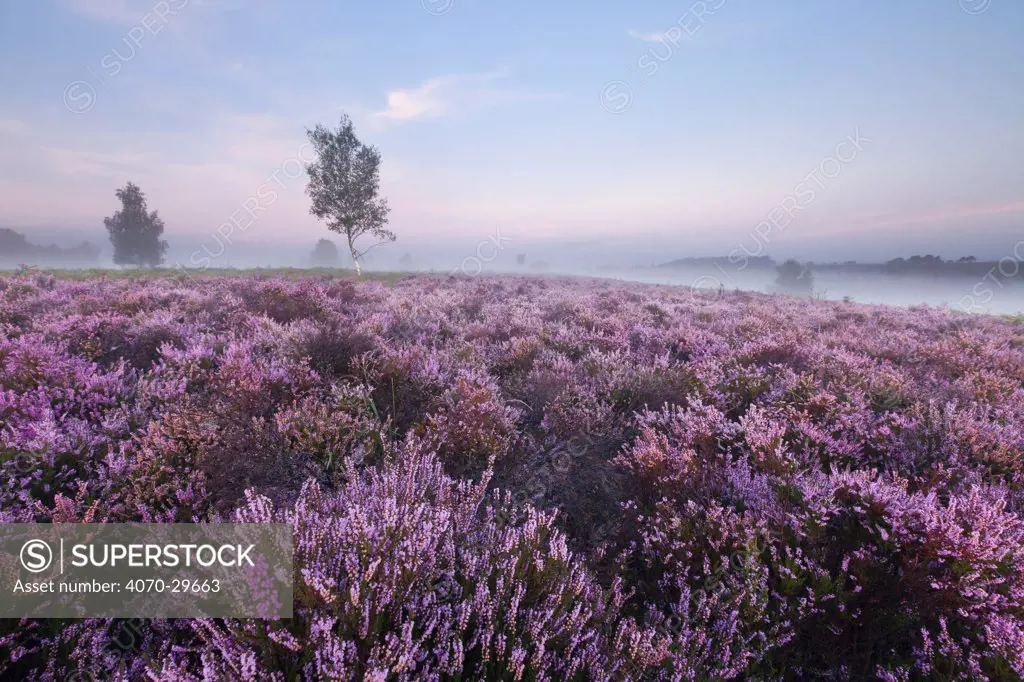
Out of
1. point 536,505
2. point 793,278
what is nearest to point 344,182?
point 536,505

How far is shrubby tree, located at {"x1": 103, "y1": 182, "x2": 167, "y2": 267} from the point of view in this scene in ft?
193

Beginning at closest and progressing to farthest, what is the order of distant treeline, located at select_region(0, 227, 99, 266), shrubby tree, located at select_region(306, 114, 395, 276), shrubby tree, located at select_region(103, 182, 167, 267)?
shrubby tree, located at select_region(306, 114, 395, 276) → shrubby tree, located at select_region(103, 182, 167, 267) → distant treeline, located at select_region(0, 227, 99, 266)

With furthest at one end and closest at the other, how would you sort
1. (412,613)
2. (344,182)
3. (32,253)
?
(32,253)
(344,182)
(412,613)

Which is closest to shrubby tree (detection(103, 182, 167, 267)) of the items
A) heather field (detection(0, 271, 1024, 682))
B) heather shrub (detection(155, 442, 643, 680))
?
heather field (detection(0, 271, 1024, 682))

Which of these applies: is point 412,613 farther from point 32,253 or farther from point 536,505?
point 32,253

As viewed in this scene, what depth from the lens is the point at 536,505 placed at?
3.19 m

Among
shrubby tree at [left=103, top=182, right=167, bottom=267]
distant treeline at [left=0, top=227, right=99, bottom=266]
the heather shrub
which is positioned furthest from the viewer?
distant treeline at [left=0, top=227, right=99, bottom=266]

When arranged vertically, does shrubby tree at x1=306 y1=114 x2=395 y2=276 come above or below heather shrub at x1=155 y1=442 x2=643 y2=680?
above

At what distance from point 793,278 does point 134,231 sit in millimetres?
166264

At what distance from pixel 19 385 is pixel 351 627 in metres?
4.67

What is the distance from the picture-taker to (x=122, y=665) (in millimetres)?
1695

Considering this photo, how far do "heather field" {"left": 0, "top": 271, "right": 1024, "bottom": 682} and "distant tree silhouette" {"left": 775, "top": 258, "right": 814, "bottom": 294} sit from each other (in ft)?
503

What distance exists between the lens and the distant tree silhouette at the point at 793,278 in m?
133

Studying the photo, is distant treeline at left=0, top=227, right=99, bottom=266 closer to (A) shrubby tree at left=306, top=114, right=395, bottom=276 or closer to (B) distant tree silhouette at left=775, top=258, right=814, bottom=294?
(A) shrubby tree at left=306, top=114, right=395, bottom=276
